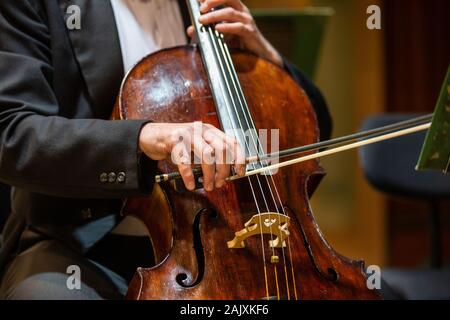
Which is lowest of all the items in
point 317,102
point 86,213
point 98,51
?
point 86,213

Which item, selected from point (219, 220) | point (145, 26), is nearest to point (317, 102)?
point (145, 26)

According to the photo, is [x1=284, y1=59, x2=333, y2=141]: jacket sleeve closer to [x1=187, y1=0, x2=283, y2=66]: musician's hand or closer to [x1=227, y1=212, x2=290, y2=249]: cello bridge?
[x1=187, y1=0, x2=283, y2=66]: musician's hand

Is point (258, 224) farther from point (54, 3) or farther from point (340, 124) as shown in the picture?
point (340, 124)

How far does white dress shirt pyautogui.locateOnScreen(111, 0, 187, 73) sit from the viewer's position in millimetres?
1089

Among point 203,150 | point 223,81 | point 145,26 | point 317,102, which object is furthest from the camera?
point 317,102

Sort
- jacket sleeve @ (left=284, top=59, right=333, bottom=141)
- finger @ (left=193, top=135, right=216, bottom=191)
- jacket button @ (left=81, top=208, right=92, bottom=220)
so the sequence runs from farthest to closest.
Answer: jacket sleeve @ (left=284, top=59, right=333, bottom=141)
jacket button @ (left=81, top=208, right=92, bottom=220)
finger @ (left=193, top=135, right=216, bottom=191)

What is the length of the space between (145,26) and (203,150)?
1.40 feet

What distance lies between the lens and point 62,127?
88 cm

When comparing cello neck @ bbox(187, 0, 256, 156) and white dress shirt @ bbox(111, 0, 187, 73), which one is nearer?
cello neck @ bbox(187, 0, 256, 156)

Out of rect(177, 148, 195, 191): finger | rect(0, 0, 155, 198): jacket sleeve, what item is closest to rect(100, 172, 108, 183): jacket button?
rect(0, 0, 155, 198): jacket sleeve

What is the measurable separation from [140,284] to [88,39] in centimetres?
42

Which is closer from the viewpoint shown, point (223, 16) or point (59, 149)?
point (59, 149)

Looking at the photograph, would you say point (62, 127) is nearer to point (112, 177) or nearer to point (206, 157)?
point (112, 177)

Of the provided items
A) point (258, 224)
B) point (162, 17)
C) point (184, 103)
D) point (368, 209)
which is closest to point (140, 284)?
point (258, 224)
